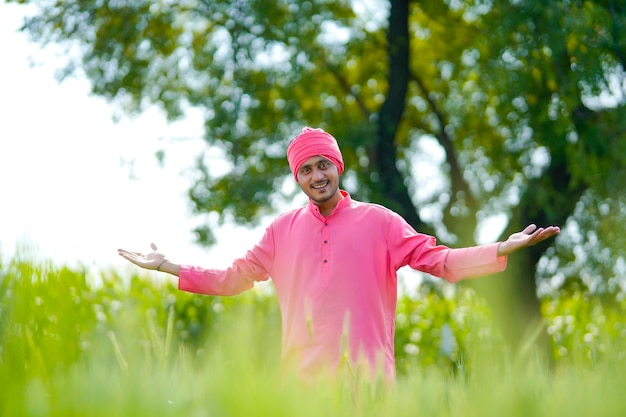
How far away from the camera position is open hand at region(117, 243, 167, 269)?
4.05 metres

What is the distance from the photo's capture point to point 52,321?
2260 millimetres

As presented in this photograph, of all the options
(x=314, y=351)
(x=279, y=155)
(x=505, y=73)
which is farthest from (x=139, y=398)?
(x=279, y=155)

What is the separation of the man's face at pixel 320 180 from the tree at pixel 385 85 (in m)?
4.60

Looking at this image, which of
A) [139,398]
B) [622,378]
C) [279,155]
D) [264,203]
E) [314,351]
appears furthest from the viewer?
[279,155]

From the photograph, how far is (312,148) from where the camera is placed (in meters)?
3.71

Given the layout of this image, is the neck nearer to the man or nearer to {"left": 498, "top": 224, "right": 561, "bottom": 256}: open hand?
the man

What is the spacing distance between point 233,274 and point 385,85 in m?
9.10

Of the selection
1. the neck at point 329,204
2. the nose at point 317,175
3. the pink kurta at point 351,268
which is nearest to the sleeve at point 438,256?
the pink kurta at point 351,268

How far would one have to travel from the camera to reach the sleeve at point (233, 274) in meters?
3.91

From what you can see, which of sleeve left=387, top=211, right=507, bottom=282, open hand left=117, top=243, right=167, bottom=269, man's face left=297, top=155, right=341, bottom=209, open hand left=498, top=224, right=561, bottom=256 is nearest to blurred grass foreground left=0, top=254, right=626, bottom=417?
open hand left=498, top=224, right=561, bottom=256

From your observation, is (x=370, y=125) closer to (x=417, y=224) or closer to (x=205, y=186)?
(x=417, y=224)

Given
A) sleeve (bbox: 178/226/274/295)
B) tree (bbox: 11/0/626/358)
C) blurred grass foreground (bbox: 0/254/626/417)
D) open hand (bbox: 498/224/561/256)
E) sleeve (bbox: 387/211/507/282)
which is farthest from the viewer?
tree (bbox: 11/0/626/358)

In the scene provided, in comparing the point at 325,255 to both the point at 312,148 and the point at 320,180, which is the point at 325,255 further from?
the point at 312,148

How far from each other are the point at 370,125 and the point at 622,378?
8025 millimetres
